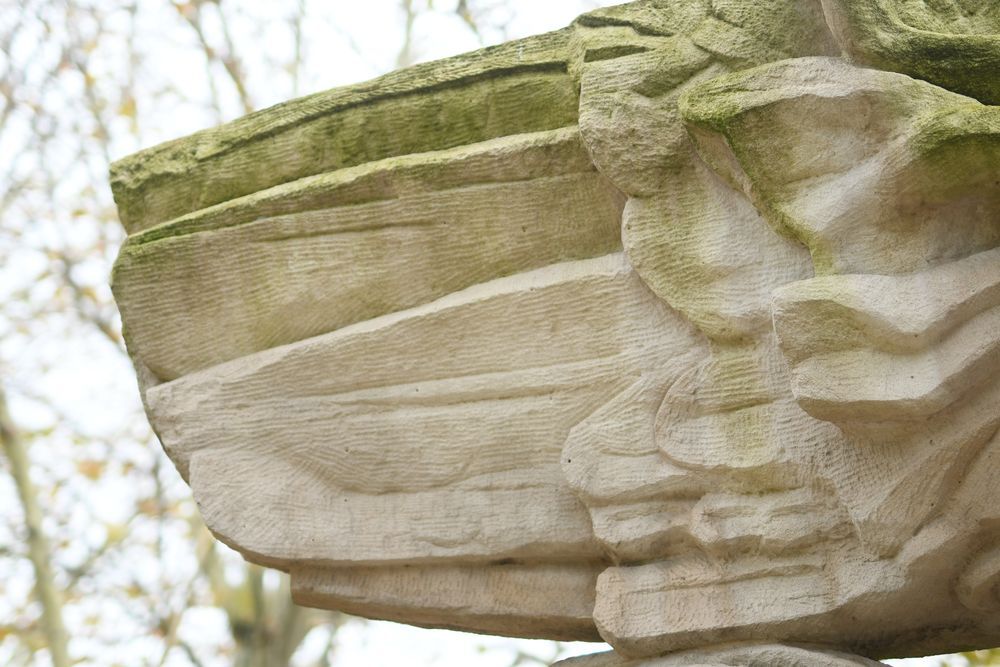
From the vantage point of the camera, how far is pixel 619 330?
1.93m

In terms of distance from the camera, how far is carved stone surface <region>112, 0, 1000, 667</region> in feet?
5.57

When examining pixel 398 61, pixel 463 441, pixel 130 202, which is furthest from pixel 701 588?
pixel 398 61

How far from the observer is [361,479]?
2.04 metres

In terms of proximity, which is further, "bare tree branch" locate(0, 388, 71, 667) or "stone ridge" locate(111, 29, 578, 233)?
"bare tree branch" locate(0, 388, 71, 667)

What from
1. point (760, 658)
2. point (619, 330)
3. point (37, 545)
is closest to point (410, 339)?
point (619, 330)

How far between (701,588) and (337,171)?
2.82ft

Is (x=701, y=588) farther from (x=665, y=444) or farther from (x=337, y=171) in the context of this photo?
(x=337, y=171)

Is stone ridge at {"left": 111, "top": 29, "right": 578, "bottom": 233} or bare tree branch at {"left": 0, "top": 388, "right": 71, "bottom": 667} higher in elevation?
stone ridge at {"left": 111, "top": 29, "right": 578, "bottom": 233}

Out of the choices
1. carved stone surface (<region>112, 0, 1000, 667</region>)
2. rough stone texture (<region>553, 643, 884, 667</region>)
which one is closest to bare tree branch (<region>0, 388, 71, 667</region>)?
carved stone surface (<region>112, 0, 1000, 667</region>)

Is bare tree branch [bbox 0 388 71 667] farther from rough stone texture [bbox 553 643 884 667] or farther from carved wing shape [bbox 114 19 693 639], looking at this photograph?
rough stone texture [bbox 553 643 884 667]

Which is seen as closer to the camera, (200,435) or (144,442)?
(200,435)

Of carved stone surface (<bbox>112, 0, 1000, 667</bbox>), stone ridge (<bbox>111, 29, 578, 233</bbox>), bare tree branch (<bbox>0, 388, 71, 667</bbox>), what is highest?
stone ridge (<bbox>111, 29, 578, 233</bbox>)

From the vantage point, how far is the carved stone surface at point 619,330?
66.9 inches

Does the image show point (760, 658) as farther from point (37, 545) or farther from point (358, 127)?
point (37, 545)
